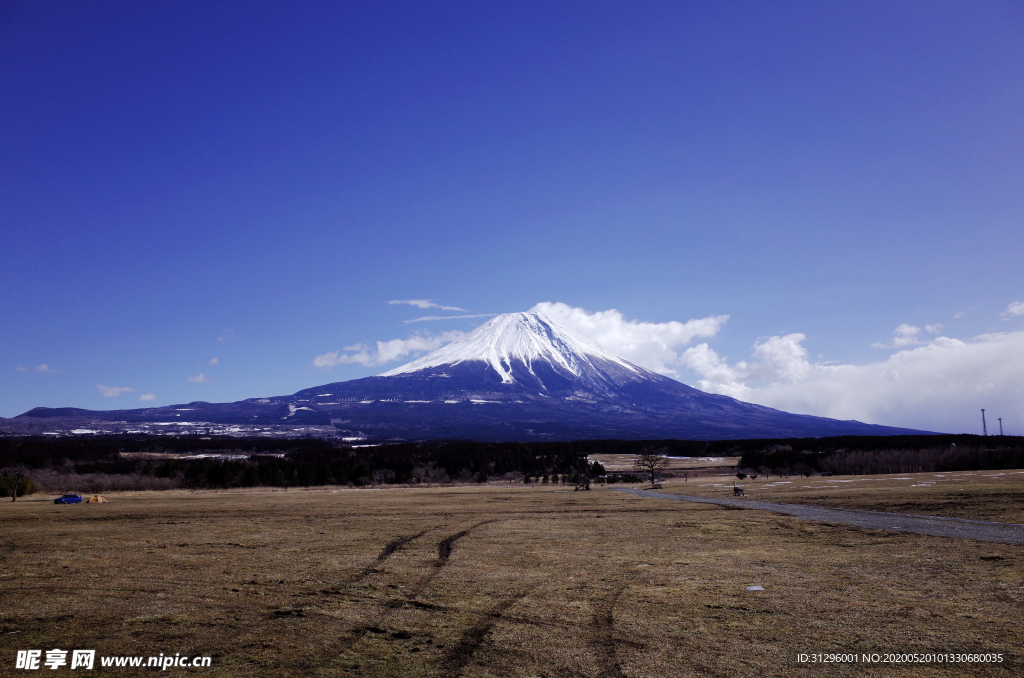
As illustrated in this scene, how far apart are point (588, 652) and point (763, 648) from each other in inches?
126

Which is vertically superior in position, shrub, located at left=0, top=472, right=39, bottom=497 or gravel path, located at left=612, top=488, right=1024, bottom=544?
gravel path, located at left=612, top=488, right=1024, bottom=544

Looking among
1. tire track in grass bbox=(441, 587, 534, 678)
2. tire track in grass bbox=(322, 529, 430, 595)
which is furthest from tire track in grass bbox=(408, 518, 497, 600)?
tire track in grass bbox=(441, 587, 534, 678)

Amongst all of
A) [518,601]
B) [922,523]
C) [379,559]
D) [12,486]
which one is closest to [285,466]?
[12,486]

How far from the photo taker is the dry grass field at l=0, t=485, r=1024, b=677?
1088 centimetres

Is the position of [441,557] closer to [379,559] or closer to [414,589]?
[379,559]

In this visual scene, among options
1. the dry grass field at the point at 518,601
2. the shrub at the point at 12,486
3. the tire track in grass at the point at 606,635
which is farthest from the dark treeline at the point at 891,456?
the shrub at the point at 12,486

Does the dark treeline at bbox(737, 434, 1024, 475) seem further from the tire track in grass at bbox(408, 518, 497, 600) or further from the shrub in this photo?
the shrub

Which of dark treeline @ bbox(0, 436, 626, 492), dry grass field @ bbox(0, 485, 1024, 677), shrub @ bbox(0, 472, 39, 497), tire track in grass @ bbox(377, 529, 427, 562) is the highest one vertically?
dry grass field @ bbox(0, 485, 1024, 677)

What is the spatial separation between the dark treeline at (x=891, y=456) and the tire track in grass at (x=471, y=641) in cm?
9015

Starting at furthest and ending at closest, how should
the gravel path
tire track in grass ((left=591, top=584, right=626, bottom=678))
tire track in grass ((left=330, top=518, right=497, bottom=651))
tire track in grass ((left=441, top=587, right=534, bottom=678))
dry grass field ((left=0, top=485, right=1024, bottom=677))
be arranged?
1. the gravel path
2. tire track in grass ((left=330, top=518, right=497, bottom=651))
3. dry grass field ((left=0, top=485, right=1024, bottom=677))
4. tire track in grass ((left=441, top=587, right=534, bottom=678))
5. tire track in grass ((left=591, top=584, right=626, bottom=678))

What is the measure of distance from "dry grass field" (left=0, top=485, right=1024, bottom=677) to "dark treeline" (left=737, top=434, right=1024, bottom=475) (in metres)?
77.5

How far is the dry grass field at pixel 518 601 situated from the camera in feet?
35.7

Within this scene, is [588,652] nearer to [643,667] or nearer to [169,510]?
[643,667]

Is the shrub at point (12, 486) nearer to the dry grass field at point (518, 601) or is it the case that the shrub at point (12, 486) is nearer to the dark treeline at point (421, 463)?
the dark treeline at point (421, 463)
